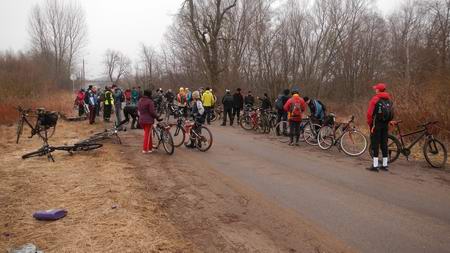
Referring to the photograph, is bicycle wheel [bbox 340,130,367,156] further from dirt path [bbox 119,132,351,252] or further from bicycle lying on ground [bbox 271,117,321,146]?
dirt path [bbox 119,132,351,252]

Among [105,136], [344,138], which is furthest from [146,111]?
[344,138]

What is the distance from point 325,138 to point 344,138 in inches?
40.7

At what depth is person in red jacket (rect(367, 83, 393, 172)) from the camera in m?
9.25

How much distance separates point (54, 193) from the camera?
23.0 feet

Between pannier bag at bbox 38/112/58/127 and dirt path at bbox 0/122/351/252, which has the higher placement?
pannier bag at bbox 38/112/58/127

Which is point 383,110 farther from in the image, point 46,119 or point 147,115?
point 46,119

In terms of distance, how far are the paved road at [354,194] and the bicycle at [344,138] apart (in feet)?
1.39

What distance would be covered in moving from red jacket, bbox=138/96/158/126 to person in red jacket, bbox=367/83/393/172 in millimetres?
5857

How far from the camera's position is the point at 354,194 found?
714 centimetres

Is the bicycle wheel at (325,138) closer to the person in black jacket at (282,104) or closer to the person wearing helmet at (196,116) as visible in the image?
the person in black jacket at (282,104)

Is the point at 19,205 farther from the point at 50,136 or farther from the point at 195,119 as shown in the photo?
the point at 50,136

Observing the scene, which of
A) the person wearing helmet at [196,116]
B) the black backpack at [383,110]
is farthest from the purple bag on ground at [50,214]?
the black backpack at [383,110]

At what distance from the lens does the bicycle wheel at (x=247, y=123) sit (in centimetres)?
1789

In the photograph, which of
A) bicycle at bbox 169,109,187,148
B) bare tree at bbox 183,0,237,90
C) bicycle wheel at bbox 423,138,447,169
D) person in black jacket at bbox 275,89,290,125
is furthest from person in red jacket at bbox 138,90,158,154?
bare tree at bbox 183,0,237,90
